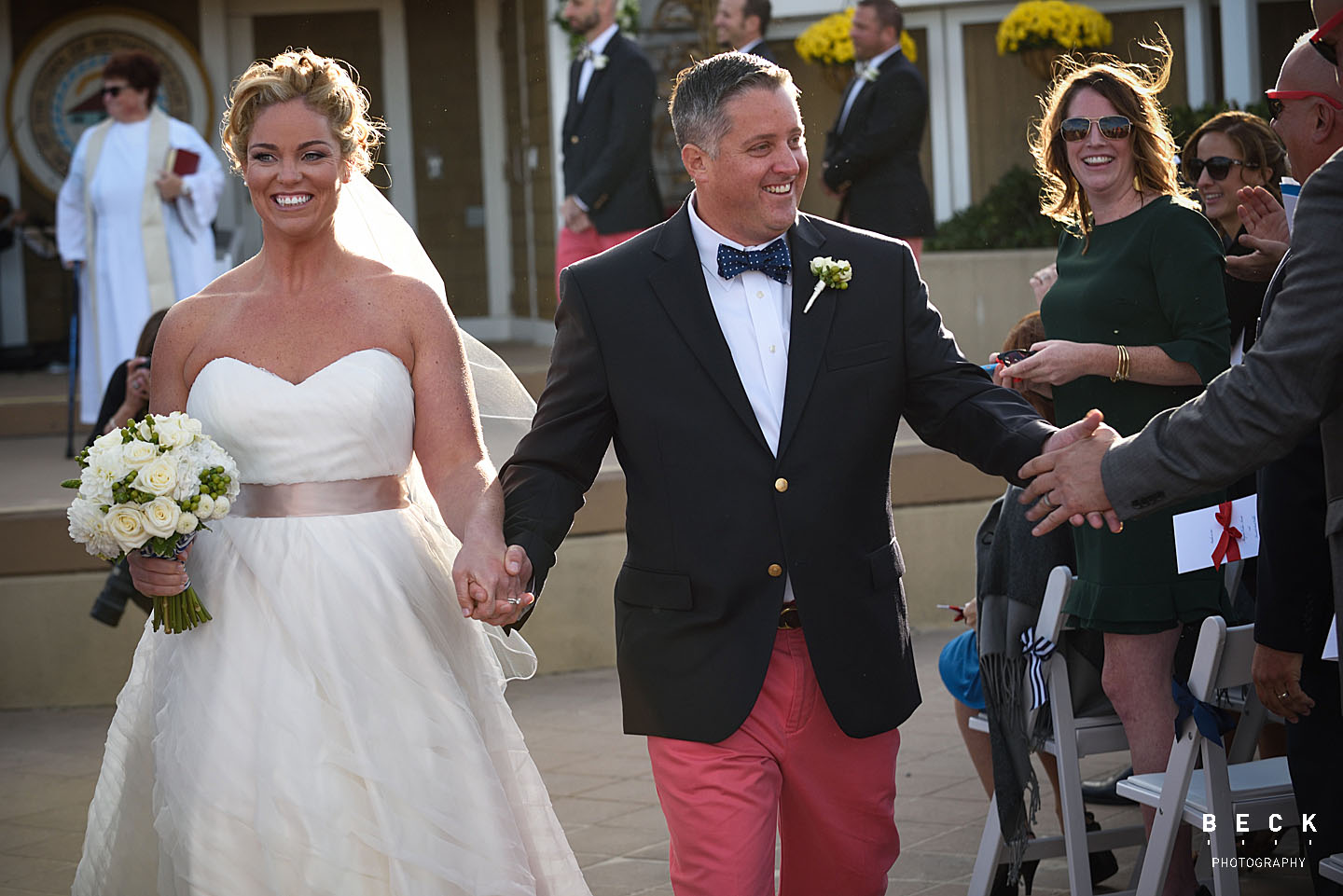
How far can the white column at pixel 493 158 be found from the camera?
14.7m

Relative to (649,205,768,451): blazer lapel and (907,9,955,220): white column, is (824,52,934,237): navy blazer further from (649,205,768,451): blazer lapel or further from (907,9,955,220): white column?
(907,9,955,220): white column

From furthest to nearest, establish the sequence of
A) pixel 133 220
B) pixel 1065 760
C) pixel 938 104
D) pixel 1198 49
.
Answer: pixel 938 104
pixel 1198 49
pixel 133 220
pixel 1065 760

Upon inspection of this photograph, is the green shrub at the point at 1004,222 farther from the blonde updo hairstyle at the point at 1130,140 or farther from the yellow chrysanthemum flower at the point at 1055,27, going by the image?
the blonde updo hairstyle at the point at 1130,140

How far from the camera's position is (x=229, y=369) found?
3.72m

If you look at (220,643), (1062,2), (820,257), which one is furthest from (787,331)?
(1062,2)

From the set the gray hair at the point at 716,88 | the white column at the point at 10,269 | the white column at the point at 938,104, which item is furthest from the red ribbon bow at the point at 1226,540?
the white column at the point at 10,269

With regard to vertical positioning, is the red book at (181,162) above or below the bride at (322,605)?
above

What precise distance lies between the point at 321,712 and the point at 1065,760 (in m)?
1.96

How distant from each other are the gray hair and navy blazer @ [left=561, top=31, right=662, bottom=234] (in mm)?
5142

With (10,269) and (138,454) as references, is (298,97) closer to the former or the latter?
(138,454)

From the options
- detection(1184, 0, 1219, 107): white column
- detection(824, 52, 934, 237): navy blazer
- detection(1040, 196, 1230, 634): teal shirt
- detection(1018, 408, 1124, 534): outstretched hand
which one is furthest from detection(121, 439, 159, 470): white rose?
detection(1184, 0, 1219, 107): white column

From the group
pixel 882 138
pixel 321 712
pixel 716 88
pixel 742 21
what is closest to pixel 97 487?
pixel 321 712

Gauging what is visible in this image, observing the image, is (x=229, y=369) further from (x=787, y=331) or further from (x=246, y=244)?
(x=246, y=244)

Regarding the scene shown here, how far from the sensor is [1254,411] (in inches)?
122
